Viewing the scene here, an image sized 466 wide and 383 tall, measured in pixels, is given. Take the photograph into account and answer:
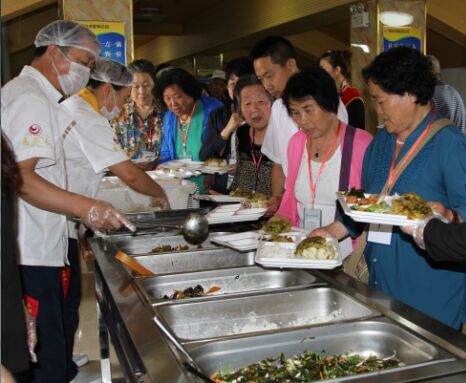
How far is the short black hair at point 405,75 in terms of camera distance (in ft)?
5.14

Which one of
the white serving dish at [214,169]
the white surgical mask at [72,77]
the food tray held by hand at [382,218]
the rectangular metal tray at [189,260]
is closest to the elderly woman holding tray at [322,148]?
the rectangular metal tray at [189,260]

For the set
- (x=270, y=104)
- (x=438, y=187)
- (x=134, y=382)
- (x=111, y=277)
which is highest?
(x=270, y=104)

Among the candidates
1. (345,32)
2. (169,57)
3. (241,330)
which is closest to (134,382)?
(241,330)

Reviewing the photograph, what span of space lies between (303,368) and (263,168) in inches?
66.4

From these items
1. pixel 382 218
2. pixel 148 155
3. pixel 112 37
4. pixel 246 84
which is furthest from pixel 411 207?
pixel 112 37

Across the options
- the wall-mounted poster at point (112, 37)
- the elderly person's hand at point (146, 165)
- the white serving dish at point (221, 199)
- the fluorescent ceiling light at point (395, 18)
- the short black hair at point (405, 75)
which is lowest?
the white serving dish at point (221, 199)

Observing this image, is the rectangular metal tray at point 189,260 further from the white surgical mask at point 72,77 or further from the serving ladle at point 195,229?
the white surgical mask at point 72,77

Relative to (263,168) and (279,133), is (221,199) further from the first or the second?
(279,133)

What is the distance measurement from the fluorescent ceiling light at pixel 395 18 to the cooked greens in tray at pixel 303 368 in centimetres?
519

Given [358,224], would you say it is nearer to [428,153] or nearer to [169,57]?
[428,153]

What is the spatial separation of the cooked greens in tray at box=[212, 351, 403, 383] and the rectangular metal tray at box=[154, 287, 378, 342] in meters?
0.20

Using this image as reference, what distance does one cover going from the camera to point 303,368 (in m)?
1.03

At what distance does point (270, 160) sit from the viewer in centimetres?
262

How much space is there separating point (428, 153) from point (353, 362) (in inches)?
27.5
